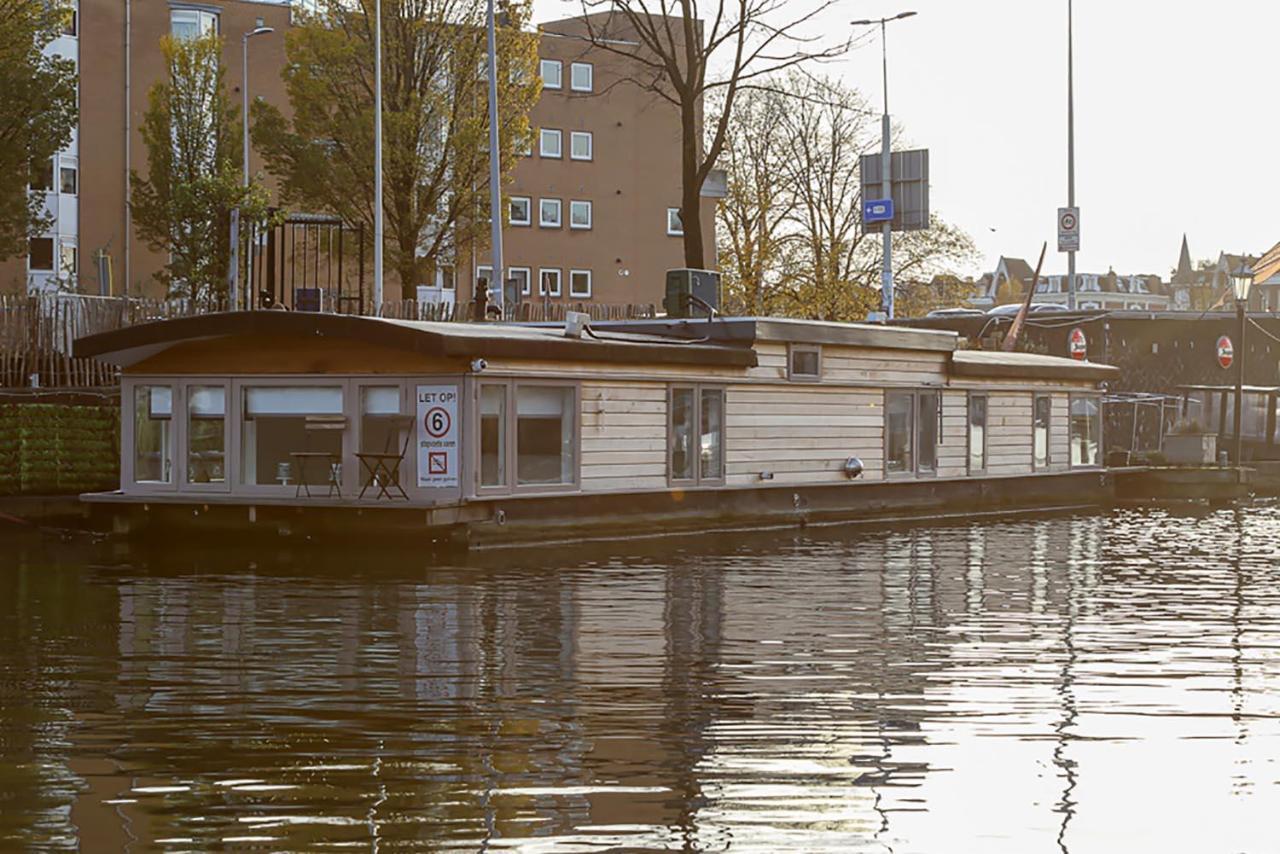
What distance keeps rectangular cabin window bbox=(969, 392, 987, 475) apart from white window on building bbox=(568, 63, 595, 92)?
4864cm

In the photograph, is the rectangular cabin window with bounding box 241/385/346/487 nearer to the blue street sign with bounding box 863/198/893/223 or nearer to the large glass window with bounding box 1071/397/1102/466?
the large glass window with bounding box 1071/397/1102/466

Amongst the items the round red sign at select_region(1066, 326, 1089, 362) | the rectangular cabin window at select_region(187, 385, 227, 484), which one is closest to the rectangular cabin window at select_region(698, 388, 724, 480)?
the rectangular cabin window at select_region(187, 385, 227, 484)

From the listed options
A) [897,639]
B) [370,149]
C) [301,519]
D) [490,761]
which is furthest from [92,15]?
[490,761]

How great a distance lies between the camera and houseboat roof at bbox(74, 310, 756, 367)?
25266 millimetres

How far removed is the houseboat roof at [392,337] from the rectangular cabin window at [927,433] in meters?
7.36

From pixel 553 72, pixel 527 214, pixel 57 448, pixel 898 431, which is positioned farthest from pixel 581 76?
pixel 57 448

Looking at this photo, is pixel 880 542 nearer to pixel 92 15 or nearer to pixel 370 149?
pixel 370 149

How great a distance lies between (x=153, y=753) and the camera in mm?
10328

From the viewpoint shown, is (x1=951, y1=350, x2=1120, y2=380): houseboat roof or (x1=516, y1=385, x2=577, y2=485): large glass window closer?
(x1=516, y1=385, x2=577, y2=485): large glass window

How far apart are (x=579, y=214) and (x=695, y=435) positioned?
54.4 metres

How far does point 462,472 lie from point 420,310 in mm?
17397

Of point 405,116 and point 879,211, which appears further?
point 405,116

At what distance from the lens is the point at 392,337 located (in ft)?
82.7

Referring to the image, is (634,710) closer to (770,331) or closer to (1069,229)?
(770,331)
